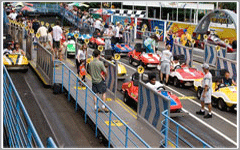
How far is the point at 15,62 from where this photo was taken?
18.3m

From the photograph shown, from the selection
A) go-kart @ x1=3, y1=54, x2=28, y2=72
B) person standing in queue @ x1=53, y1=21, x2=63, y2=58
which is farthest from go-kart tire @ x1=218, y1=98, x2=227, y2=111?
go-kart @ x1=3, y1=54, x2=28, y2=72

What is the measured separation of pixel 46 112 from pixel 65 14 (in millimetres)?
33007

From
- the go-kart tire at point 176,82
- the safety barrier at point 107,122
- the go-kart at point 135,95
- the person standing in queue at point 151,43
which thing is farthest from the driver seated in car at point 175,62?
the safety barrier at point 107,122

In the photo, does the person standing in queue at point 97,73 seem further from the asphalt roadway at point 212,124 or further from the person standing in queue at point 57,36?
the person standing in queue at point 57,36

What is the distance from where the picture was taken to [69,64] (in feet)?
66.6

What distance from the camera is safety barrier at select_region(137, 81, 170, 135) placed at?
32.8 ft

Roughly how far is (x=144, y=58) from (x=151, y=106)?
9974mm

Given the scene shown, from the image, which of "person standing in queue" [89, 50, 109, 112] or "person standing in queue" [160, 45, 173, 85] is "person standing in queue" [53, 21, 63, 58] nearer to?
"person standing in queue" [160, 45, 173, 85]

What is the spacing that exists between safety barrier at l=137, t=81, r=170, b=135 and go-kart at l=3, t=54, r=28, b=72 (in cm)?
843

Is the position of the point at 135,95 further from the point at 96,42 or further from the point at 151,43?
the point at 96,42

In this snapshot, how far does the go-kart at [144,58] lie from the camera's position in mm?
20266

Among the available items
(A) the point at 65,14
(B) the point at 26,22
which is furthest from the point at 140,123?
(A) the point at 65,14

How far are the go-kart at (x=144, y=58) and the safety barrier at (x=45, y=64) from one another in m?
5.29

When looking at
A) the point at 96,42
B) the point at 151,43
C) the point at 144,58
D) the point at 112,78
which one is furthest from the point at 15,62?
the point at 96,42
